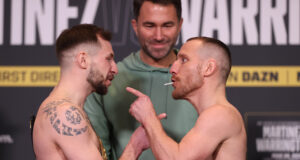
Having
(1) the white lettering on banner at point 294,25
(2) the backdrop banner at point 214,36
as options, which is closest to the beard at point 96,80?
(2) the backdrop banner at point 214,36

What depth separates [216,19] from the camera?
272cm

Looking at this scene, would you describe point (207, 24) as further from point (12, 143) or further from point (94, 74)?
point (12, 143)

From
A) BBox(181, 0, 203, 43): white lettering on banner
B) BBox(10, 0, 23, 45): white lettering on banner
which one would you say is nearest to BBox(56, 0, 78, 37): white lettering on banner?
BBox(10, 0, 23, 45): white lettering on banner

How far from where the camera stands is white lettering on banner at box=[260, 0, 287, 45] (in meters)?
2.69

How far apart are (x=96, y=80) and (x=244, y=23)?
139 cm

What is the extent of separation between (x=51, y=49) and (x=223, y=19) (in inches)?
45.8

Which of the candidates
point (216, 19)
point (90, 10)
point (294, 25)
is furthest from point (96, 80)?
point (294, 25)

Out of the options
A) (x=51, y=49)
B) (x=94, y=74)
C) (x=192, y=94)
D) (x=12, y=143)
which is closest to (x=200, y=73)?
(x=192, y=94)

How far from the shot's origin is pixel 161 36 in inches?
77.4

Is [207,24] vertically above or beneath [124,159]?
above

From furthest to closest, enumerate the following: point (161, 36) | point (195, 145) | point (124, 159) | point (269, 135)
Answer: point (269, 135), point (161, 36), point (124, 159), point (195, 145)

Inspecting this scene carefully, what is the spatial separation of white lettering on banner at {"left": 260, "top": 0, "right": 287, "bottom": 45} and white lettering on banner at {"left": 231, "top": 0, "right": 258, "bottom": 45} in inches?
2.0

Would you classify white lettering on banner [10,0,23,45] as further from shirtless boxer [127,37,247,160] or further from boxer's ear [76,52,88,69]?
shirtless boxer [127,37,247,160]

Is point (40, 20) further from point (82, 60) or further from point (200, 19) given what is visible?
point (82, 60)
